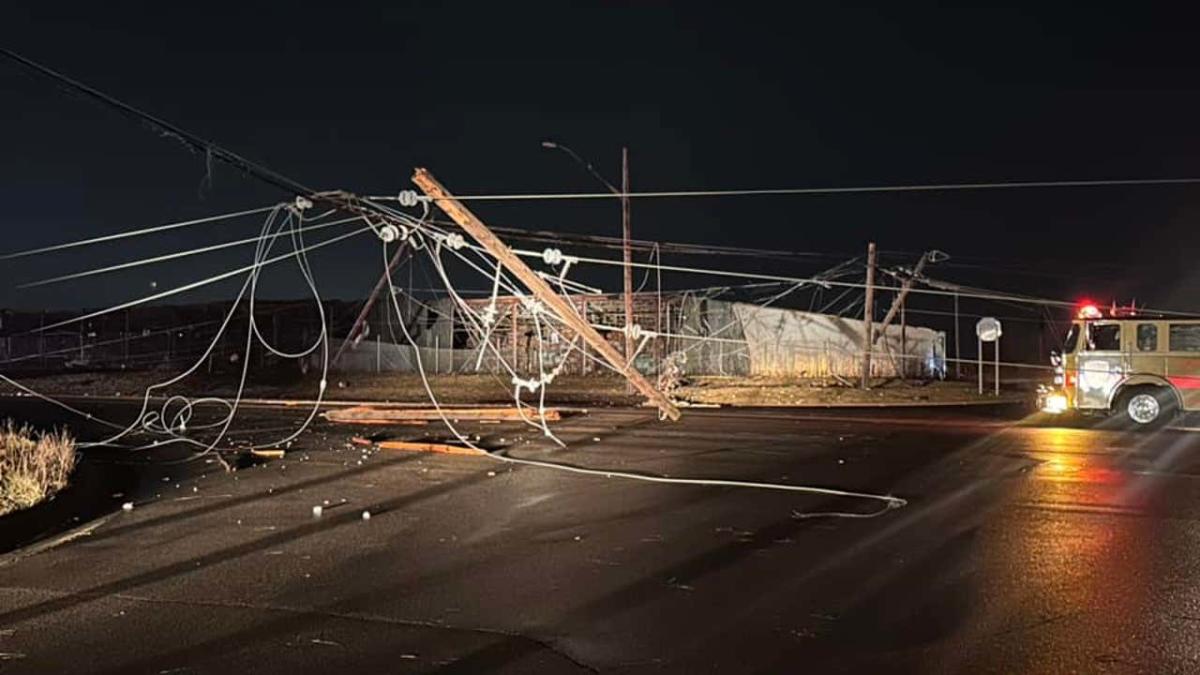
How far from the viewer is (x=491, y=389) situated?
36.2 meters

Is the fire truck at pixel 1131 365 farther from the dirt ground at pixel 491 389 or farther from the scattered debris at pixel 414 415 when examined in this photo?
the scattered debris at pixel 414 415

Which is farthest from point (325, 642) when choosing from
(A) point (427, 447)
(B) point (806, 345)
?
(B) point (806, 345)

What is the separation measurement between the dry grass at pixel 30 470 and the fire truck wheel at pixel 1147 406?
2001 centimetres

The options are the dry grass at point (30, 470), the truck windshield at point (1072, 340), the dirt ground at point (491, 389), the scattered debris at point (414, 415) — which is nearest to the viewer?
the dry grass at point (30, 470)

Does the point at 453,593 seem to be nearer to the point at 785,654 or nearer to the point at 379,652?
the point at 379,652

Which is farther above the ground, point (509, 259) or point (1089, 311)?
point (509, 259)

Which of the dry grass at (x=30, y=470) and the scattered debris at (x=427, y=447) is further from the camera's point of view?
the scattered debris at (x=427, y=447)

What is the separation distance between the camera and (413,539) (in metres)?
8.98

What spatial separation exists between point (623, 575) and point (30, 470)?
8280 millimetres

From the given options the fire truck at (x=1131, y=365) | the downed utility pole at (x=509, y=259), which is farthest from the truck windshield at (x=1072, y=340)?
the downed utility pole at (x=509, y=259)

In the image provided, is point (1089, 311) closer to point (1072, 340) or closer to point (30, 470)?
point (1072, 340)

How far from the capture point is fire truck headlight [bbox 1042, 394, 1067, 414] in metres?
21.2

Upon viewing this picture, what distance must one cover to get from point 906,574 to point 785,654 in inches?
90.7

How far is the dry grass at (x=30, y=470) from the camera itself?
1038 centimetres
